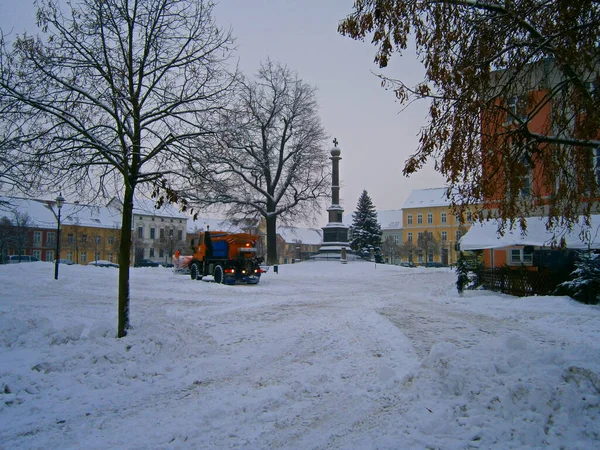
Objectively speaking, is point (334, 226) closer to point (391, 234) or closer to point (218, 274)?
point (218, 274)

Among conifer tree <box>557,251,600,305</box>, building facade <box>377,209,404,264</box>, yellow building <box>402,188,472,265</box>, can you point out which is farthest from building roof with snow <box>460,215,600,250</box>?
building facade <box>377,209,404,264</box>

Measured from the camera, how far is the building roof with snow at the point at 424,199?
80.0 m

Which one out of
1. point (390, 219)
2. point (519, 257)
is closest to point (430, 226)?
point (390, 219)

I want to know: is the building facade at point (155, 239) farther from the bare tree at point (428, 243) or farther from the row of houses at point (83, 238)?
the bare tree at point (428, 243)

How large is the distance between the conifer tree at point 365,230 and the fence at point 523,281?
125ft

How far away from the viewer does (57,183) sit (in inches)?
315

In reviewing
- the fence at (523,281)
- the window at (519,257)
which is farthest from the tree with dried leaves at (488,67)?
the window at (519,257)

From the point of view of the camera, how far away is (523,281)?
1727 centimetres

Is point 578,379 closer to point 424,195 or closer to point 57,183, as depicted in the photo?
point 57,183

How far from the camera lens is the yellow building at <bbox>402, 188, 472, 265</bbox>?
74.9m

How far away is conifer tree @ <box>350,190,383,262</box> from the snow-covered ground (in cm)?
4817

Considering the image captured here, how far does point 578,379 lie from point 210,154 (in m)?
6.73

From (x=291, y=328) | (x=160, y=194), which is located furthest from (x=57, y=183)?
(x=291, y=328)

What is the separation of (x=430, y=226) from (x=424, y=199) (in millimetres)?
5573
